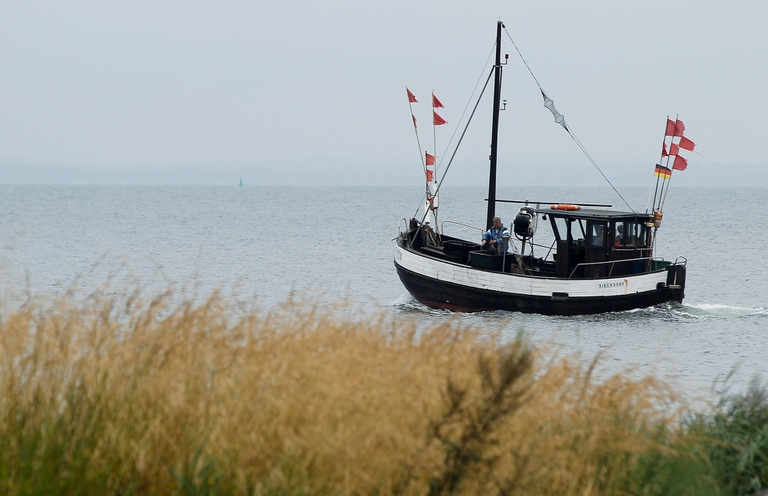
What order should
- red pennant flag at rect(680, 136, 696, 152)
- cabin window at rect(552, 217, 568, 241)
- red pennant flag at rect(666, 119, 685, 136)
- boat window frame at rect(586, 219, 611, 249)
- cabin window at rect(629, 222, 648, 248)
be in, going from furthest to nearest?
red pennant flag at rect(680, 136, 696, 152)
red pennant flag at rect(666, 119, 685, 136)
cabin window at rect(629, 222, 648, 248)
cabin window at rect(552, 217, 568, 241)
boat window frame at rect(586, 219, 611, 249)

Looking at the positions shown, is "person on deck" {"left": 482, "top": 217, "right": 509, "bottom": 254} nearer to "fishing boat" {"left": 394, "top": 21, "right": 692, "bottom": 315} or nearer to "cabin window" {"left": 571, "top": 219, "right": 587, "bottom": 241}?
"fishing boat" {"left": 394, "top": 21, "right": 692, "bottom": 315}

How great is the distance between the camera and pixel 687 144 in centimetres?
A: 2498

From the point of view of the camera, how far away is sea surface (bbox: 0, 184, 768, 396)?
1927cm

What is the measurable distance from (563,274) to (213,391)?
19.8 metres

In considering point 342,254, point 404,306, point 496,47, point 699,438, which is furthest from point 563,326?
point 342,254

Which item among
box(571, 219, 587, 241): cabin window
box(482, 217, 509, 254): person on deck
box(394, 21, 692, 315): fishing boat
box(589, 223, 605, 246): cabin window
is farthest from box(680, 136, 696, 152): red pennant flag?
box(482, 217, 509, 254): person on deck

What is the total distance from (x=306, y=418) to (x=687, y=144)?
72.5 feet

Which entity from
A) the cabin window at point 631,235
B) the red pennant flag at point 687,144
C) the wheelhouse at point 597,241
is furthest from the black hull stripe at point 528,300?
the red pennant flag at point 687,144

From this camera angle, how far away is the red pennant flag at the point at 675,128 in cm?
2466

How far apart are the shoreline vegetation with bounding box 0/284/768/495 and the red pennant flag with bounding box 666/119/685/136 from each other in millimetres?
19053

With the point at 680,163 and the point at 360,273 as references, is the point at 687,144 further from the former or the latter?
the point at 360,273

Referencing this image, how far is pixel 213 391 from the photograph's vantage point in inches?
222

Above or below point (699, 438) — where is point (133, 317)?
above

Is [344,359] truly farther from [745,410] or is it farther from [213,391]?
[745,410]
